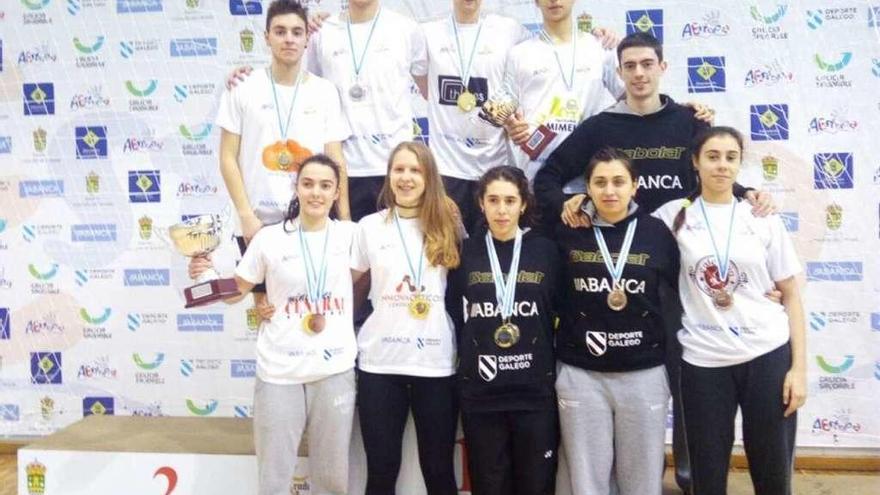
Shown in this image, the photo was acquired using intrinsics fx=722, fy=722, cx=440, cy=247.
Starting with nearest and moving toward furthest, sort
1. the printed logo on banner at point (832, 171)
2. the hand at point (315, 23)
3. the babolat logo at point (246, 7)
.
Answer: the hand at point (315, 23), the printed logo on banner at point (832, 171), the babolat logo at point (246, 7)

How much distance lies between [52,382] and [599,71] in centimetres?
368

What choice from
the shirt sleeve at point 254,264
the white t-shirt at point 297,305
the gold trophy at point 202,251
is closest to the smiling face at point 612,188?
the white t-shirt at point 297,305

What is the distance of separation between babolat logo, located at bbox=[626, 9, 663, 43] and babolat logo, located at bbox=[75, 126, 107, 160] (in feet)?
10.1

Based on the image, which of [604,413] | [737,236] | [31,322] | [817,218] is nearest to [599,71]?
Result: [737,236]

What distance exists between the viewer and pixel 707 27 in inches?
152

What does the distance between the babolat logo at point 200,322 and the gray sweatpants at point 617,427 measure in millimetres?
2532

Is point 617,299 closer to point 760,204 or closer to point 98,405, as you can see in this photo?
point 760,204

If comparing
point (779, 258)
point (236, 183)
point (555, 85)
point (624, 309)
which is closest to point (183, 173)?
point (236, 183)

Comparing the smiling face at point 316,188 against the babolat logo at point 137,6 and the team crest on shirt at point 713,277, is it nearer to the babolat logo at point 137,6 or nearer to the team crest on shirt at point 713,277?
the team crest on shirt at point 713,277

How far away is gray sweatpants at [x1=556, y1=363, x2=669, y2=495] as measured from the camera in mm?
2385

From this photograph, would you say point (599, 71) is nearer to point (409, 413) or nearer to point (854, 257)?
point (409, 413)

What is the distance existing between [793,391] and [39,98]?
4.28m

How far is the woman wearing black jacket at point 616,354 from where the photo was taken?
2389 mm

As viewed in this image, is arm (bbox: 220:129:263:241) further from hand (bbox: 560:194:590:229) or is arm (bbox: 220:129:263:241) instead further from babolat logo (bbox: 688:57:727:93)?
babolat logo (bbox: 688:57:727:93)
